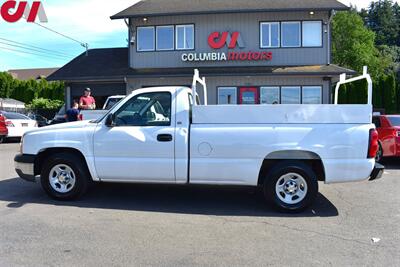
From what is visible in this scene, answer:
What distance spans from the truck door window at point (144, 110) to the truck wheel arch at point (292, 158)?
5.70 feet

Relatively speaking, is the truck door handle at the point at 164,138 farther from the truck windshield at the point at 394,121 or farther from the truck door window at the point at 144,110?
the truck windshield at the point at 394,121

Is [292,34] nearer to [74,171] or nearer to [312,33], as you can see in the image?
[312,33]

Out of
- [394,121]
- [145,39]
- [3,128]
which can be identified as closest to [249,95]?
[145,39]

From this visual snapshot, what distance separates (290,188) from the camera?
20.5 feet

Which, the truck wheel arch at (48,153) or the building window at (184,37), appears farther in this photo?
the building window at (184,37)

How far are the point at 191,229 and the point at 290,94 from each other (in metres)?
16.8

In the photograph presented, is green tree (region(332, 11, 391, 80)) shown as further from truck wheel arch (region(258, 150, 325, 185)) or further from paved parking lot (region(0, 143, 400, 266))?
truck wheel arch (region(258, 150, 325, 185))

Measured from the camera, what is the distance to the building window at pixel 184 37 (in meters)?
21.9

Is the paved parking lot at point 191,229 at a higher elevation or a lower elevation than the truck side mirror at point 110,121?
lower

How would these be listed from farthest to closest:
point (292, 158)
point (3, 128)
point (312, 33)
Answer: point (312, 33) → point (3, 128) → point (292, 158)

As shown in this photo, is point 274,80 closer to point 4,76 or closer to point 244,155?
point 244,155

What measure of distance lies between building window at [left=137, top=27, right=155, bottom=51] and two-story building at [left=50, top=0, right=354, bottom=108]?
5 cm

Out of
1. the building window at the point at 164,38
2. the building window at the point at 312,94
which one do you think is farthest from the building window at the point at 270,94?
the building window at the point at 164,38

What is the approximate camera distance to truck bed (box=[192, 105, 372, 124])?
603cm
